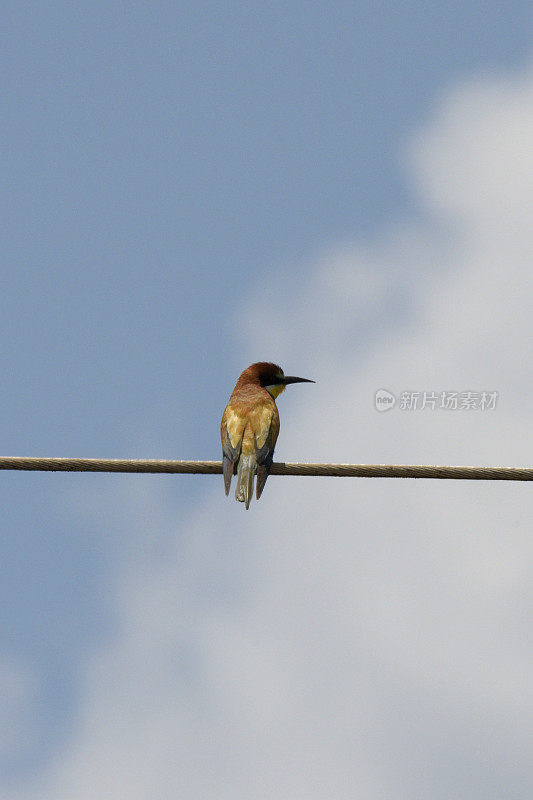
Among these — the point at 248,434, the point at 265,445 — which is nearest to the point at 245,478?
the point at 265,445

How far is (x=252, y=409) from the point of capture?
10148 millimetres

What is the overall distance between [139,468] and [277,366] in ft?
14.7

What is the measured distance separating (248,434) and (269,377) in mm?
1700

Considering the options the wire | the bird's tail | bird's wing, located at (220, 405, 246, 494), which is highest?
the wire

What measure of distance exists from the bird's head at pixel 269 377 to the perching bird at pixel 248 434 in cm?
1

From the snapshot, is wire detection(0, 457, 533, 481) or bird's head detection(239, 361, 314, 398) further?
bird's head detection(239, 361, 314, 398)

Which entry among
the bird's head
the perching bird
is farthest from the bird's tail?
the bird's head

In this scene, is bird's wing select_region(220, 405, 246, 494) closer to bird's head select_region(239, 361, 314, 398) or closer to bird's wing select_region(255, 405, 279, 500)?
bird's wing select_region(255, 405, 279, 500)

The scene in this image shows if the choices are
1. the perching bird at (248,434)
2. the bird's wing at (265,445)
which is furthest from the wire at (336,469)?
the bird's wing at (265,445)

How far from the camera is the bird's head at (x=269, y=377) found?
1112 cm

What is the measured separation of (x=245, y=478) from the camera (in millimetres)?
9344

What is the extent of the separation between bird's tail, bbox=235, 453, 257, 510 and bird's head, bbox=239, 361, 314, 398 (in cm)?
171

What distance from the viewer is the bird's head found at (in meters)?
11.1

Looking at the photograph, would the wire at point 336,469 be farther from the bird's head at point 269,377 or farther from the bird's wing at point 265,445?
the bird's head at point 269,377
